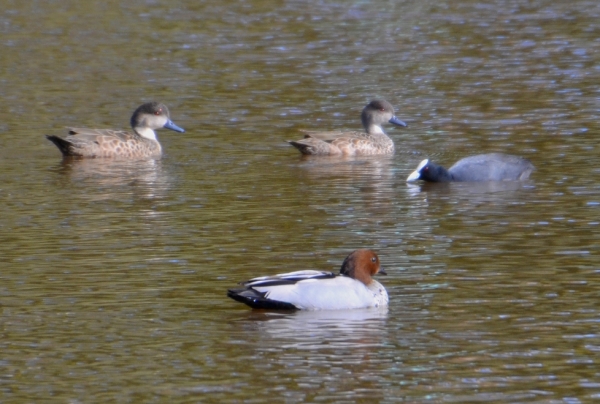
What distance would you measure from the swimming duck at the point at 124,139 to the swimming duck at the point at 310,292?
8781mm

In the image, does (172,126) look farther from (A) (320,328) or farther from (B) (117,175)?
(A) (320,328)

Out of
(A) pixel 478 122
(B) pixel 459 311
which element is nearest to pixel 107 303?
(B) pixel 459 311

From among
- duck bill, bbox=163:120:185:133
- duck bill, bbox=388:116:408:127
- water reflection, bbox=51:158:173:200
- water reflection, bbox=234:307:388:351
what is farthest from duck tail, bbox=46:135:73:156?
water reflection, bbox=234:307:388:351

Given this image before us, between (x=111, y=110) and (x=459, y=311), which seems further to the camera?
(x=111, y=110)

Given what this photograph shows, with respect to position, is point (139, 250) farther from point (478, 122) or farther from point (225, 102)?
point (225, 102)

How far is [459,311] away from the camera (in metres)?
10.0

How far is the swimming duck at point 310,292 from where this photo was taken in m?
10.1

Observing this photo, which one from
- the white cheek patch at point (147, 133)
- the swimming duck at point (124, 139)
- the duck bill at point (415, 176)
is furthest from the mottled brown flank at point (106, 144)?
the duck bill at point (415, 176)

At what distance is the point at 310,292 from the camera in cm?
1012

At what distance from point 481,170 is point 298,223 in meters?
3.22

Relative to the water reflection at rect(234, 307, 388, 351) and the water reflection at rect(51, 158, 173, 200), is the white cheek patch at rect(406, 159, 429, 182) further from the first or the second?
the water reflection at rect(234, 307, 388, 351)

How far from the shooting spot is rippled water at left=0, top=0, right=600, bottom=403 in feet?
28.6

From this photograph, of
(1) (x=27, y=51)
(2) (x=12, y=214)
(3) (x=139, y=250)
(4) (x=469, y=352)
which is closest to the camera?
(4) (x=469, y=352)

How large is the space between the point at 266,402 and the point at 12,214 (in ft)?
23.2
